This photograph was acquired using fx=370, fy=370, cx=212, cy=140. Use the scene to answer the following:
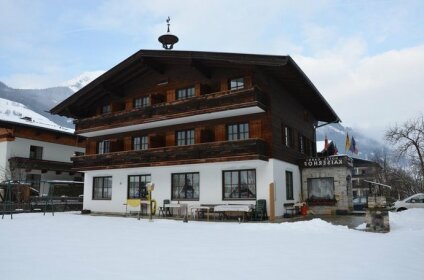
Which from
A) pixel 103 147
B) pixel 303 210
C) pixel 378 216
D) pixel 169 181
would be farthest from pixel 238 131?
pixel 103 147

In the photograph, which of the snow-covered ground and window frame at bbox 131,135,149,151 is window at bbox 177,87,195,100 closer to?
window frame at bbox 131,135,149,151

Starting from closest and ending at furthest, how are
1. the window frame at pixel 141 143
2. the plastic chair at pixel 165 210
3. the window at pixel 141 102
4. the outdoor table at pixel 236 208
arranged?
1. the outdoor table at pixel 236 208
2. the plastic chair at pixel 165 210
3. the window frame at pixel 141 143
4. the window at pixel 141 102

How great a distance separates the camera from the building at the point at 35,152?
30.8m

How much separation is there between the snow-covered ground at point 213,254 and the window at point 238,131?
6743mm

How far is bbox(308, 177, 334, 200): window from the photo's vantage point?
72.8 feet

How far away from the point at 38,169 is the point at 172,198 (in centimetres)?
1664

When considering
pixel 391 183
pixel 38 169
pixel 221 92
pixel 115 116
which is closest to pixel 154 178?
pixel 115 116

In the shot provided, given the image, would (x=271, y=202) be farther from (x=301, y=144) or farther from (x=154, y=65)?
(x=154, y=65)

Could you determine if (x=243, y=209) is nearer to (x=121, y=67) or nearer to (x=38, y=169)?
(x=121, y=67)

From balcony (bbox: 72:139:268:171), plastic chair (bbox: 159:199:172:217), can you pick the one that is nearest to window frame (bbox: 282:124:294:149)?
balcony (bbox: 72:139:268:171)

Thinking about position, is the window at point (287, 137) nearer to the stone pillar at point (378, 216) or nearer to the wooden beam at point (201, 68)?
the wooden beam at point (201, 68)

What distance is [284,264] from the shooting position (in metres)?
7.91

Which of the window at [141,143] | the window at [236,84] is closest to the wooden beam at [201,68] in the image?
the window at [236,84]

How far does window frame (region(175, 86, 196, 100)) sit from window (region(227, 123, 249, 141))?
328 centimetres
